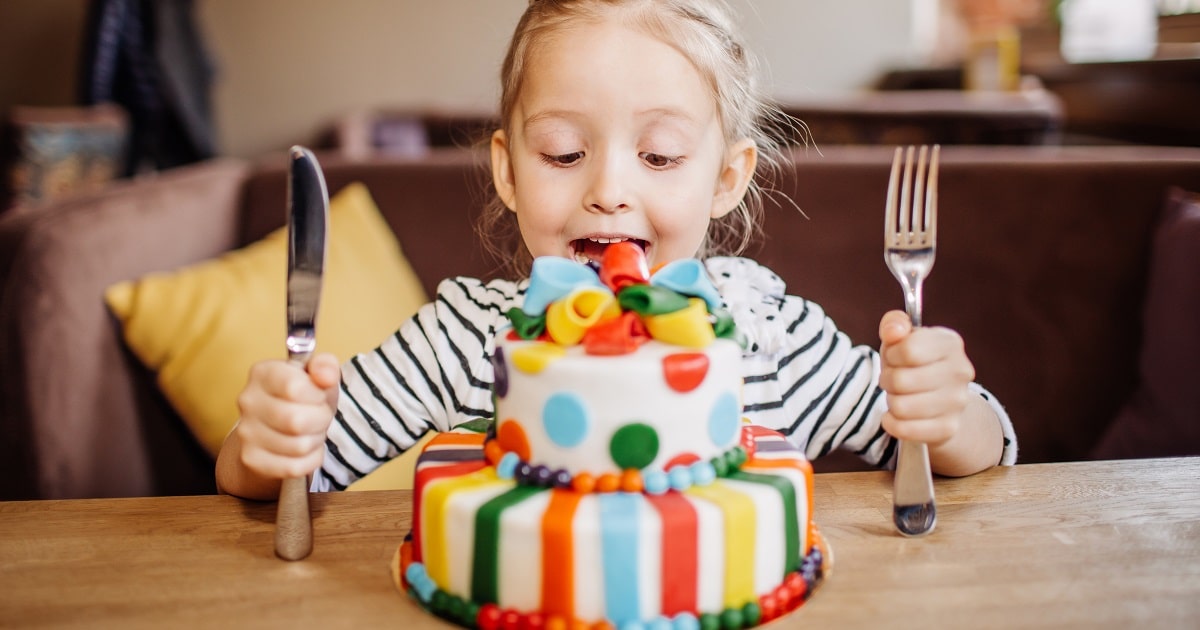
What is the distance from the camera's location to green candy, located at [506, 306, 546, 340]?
729 millimetres

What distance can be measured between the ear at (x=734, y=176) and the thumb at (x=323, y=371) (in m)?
0.54

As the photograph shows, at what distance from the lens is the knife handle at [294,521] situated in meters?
0.78

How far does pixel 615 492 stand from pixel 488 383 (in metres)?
0.52

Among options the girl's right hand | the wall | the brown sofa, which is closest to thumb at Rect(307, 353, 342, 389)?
the girl's right hand

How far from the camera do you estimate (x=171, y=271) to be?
1.90m

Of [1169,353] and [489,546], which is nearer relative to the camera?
[489,546]

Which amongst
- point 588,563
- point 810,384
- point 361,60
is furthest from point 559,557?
point 361,60

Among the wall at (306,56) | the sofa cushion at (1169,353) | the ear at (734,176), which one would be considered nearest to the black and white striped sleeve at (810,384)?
the ear at (734,176)

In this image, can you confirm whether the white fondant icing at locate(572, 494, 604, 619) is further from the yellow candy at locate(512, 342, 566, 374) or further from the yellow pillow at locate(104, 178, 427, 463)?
the yellow pillow at locate(104, 178, 427, 463)

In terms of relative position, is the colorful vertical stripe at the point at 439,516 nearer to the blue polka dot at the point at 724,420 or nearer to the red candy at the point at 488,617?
the red candy at the point at 488,617

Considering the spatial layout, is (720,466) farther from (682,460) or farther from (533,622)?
(533,622)

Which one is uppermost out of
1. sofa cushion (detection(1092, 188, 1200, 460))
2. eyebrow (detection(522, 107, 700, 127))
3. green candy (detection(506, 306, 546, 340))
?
eyebrow (detection(522, 107, 700, 127))

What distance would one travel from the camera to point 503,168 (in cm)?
118

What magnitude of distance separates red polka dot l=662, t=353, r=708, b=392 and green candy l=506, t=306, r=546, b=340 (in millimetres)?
113
